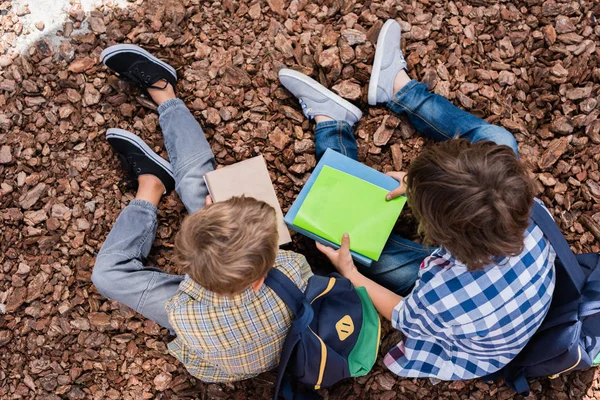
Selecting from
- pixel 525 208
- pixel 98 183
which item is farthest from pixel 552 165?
pixel 98 183

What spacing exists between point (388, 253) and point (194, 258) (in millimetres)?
1005

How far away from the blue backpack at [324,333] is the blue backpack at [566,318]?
63cm

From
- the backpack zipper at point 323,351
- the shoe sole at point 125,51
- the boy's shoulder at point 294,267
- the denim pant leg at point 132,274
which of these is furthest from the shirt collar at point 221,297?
the shoe sole at point 125,51

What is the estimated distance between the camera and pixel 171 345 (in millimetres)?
2129

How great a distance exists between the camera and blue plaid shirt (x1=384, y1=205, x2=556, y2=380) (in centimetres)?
174

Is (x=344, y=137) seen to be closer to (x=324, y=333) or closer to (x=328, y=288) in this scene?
(x=328, y=288)

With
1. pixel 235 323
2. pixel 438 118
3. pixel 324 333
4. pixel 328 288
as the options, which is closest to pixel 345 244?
pixel 328 288

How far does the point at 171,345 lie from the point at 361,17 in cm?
177

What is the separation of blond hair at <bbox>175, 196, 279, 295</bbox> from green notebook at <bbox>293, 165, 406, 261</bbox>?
500 millimetres

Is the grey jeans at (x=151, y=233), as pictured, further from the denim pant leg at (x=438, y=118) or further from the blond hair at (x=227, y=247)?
the denim pant leg at (x=438, y=118)

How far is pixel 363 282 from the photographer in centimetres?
215

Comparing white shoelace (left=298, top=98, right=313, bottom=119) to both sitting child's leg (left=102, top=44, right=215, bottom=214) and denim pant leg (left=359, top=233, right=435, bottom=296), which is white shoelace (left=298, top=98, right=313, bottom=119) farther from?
denim pant leg (left=359, top=233, right=435, bottom=296)

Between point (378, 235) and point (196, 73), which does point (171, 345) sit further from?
point (196, 73)

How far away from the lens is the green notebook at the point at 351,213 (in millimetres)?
2148
